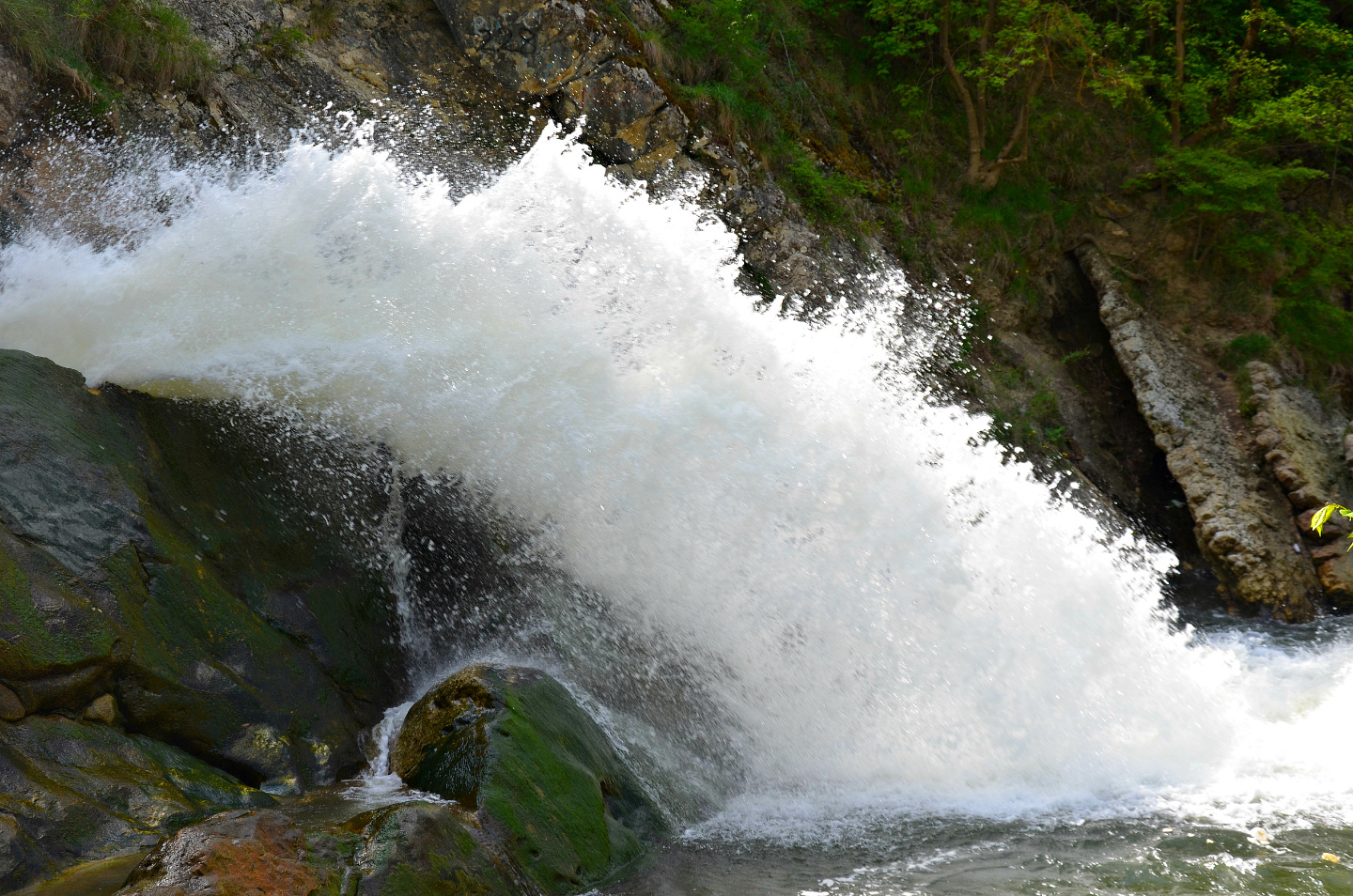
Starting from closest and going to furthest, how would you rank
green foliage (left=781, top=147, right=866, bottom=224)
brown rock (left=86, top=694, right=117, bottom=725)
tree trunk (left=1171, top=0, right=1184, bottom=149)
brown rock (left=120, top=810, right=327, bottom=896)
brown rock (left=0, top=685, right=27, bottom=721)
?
brown rock (left=120, top=810, right=327, bottom=896)
brown rock (left=0, top=685, right=27, bottom=721)
brown rock (left=86, top=694, right=117, bottom=725)
green foliage (left=781, top=147, right=866, bottom=224)
tree trunk (left=1171, top=0, right=1184, bottom=149)

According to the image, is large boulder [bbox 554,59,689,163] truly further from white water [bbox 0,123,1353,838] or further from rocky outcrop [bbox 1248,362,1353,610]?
rocky outcrop [bbox 1248,362,1353,610]

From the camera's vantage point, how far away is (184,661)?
11.9 ft

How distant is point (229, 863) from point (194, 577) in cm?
196

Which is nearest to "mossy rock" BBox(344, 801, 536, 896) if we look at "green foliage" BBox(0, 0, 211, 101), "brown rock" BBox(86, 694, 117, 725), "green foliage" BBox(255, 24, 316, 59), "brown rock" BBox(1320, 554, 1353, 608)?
"brown rock" BBox(86, 694, 117, 725)

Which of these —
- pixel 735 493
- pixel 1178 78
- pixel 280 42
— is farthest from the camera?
pixel 1178 78

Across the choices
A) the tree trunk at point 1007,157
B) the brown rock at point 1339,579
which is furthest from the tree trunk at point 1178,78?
the brown rock at point 1339,579

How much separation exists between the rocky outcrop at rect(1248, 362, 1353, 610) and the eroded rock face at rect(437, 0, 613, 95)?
7474 millimetres

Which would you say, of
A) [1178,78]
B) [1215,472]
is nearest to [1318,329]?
[1215,472]

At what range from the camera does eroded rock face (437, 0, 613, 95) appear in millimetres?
7910

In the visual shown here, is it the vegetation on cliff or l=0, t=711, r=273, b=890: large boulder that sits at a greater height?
the vegetation on cliff

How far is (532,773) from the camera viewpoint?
11.2 feet

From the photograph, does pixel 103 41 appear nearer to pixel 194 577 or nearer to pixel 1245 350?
pixel 194 577

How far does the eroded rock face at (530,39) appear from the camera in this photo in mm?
7910

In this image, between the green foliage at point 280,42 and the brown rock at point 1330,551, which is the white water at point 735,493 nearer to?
the green foliage at point 280,42
